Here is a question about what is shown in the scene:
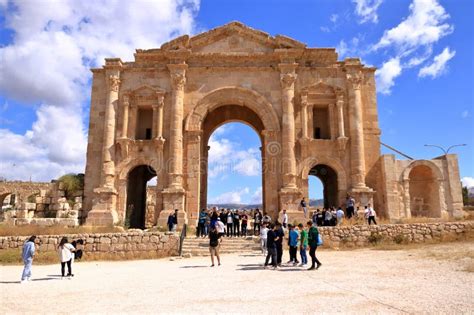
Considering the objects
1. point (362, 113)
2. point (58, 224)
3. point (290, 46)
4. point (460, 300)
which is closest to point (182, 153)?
point (58, 224)

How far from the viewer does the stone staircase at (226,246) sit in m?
14.0

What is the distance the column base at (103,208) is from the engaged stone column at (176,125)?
10.8 feet

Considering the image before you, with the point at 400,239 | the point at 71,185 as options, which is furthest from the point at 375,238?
the point at 71,185

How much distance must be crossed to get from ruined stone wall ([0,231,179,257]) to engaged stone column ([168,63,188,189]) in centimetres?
503

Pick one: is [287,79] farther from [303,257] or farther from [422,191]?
[303,257]

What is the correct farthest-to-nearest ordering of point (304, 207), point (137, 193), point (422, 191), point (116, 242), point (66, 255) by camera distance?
point (137, 193), point (422, 191), point (304, 207), point (116, 242), point (66, 255)

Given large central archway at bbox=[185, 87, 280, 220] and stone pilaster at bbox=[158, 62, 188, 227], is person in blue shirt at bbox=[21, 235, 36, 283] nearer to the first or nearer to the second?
stone pilaster at bbox=[158, 62, 188, 227]

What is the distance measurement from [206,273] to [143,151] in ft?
38.4

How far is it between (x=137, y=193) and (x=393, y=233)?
48.8 feet

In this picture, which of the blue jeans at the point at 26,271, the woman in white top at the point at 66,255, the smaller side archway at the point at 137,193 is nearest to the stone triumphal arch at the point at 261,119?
the smaller side archway at the point at 137,193

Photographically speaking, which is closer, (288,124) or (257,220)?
(257,220)

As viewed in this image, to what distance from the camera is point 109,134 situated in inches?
786

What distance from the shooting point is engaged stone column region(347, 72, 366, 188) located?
19203 millimetres

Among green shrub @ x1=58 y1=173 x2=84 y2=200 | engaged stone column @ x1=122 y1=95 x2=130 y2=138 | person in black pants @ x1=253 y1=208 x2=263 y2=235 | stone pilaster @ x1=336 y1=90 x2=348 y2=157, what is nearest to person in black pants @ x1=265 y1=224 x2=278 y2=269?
person in black pants @ x1=253 y1=208 x2=263 y2=235
